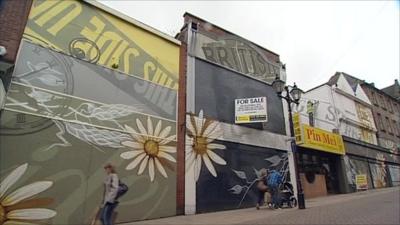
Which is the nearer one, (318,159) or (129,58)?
(129,58)

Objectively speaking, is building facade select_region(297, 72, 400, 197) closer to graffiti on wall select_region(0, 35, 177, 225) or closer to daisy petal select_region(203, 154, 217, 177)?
daisy petal select_region(203, 154, 217, 177)

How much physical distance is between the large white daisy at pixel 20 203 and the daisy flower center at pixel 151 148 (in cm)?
381

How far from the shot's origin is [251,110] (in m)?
15.2

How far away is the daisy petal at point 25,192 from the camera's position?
830cm

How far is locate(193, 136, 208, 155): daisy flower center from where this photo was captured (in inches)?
520

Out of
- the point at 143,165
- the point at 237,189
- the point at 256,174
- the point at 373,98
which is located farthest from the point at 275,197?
the point at 373,98

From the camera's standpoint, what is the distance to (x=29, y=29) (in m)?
9.93

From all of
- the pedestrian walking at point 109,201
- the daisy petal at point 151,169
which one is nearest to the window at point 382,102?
the daisy petal at point 151,169

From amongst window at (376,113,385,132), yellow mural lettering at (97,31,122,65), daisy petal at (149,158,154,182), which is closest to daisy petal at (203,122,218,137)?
daisy petal at (149,158,154,182)

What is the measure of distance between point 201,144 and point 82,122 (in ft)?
17.6

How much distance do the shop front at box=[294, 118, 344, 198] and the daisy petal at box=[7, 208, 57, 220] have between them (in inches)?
550

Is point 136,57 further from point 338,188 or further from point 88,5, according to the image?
point 338,188

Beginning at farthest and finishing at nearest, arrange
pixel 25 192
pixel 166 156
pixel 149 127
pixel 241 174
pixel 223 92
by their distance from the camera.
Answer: pixel 223 92 < pixel 241 174 < pixel 166 156 < pixel 149 127 < pixel 25 192

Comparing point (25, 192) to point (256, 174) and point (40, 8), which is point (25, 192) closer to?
point (40, 8)
